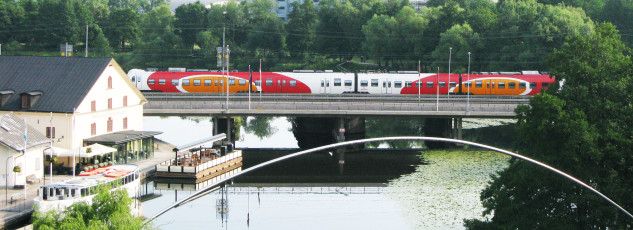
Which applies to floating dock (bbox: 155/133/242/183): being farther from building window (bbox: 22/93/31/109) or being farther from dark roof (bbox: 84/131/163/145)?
building window (bbox: 22/93/31/109)

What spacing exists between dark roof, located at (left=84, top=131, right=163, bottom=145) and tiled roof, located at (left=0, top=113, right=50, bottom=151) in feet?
18.4

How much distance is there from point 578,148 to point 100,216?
63.0 ft

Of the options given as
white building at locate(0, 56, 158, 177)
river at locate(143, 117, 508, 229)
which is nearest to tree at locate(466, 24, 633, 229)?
river at locate(143, 117, 508, 229)

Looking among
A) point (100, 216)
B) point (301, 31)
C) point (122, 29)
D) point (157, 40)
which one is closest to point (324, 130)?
point (100, 216)

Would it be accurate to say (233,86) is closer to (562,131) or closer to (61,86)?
(61,86)

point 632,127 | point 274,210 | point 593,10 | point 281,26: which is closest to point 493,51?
point 593,10

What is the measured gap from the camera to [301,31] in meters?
143

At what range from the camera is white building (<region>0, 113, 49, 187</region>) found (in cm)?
5197

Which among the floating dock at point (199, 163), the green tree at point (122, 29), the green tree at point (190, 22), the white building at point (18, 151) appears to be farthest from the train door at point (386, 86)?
the green tree at point (122, 29)

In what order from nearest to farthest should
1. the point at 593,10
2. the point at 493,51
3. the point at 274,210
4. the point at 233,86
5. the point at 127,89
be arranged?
the point at 274,210 → the point at 127,89 → the point at 233,86 → the point at 493,51 → the point at 593,10

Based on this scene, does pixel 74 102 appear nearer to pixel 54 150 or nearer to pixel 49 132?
pixel 49 132

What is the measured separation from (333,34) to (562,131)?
10046cm

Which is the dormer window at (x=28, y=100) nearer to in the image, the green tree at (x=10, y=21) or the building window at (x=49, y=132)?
the building window at (x=49, y=132)

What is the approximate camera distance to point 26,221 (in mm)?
45219
